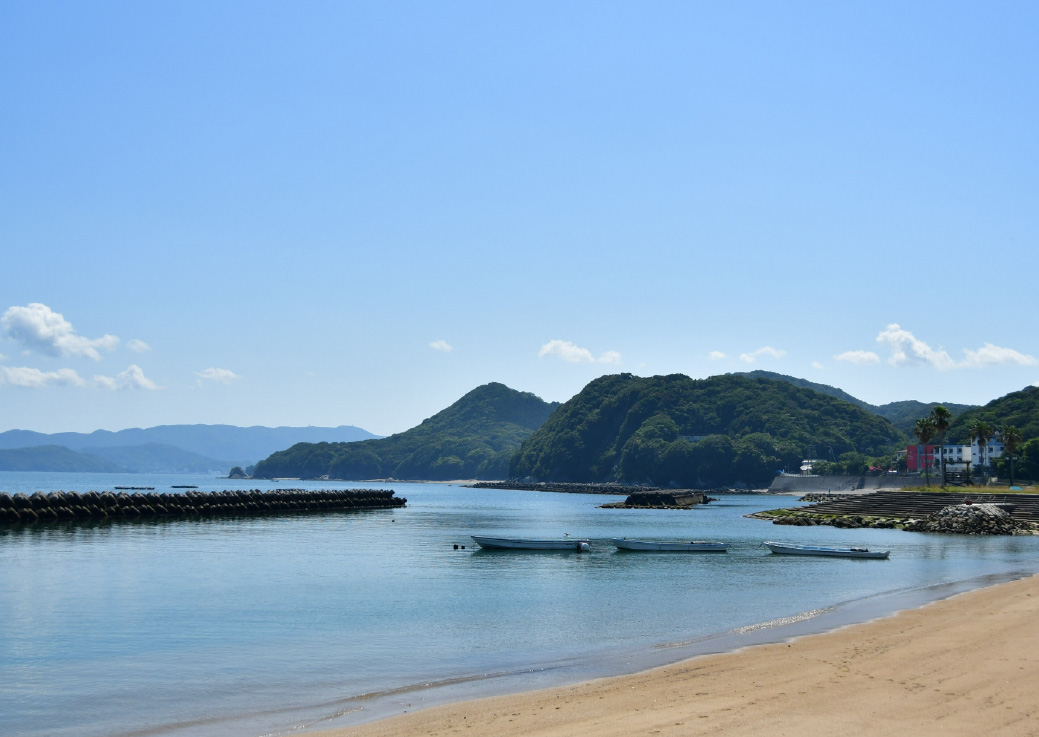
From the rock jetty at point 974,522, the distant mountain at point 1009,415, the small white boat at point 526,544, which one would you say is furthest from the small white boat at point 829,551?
the distant mountain at point 1009,415

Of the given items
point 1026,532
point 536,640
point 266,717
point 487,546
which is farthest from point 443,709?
point 1026,532

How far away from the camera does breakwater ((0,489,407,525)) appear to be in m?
75.3

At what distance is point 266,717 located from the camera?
16453 mm

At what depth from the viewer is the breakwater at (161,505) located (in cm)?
7531

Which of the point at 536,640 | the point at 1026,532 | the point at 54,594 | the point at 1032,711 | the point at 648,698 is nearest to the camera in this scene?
the point at 1032,711

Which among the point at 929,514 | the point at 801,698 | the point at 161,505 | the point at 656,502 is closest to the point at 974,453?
the point at 656,502

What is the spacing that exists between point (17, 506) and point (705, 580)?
62990 mm

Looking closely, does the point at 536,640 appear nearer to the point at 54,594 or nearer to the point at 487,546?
the point at 54,594

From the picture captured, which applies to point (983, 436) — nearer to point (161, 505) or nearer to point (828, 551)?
point (828, 551)

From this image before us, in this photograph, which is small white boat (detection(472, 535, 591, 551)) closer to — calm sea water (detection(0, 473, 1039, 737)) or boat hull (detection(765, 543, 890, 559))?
calm sea water (detection(0, 473, 1039, 737))

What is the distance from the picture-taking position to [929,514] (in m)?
79.6

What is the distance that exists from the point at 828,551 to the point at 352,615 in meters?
33.9

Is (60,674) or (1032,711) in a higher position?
(1032,711)

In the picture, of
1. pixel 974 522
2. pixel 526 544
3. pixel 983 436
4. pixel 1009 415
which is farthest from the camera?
pixel 1009 415
